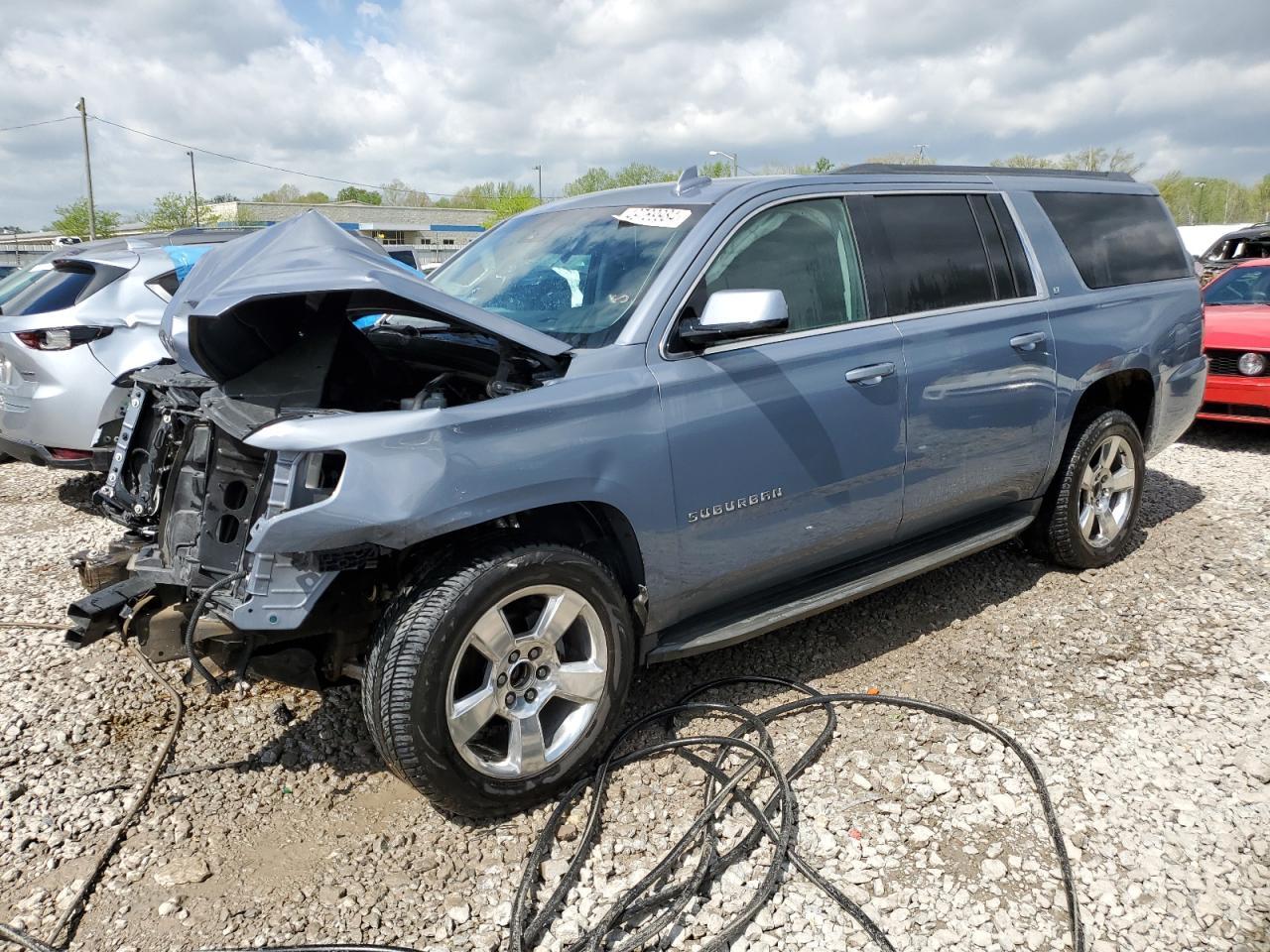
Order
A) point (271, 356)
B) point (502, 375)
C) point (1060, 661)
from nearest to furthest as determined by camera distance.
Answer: point (502, 375) → point (271, 356) → point (1060, 661)

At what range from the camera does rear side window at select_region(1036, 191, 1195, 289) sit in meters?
4.55

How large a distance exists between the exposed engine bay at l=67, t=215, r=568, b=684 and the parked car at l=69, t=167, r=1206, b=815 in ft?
0.04

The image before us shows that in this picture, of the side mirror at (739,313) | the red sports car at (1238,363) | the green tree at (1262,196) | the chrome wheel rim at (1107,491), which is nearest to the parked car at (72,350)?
the side mirror at (739,313)

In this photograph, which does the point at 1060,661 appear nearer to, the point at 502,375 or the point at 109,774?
the point at 502,375

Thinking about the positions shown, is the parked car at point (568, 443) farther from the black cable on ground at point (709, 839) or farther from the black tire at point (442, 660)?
the black cable on ground at point (709, 839)

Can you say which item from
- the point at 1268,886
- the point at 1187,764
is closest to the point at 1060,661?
the point at 1187,764

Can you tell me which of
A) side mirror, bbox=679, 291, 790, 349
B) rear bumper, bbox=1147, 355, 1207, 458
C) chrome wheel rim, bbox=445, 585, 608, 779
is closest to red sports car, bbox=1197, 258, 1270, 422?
rear bumper, bbox=1147, 355, 1207, 458

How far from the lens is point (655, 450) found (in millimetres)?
2998

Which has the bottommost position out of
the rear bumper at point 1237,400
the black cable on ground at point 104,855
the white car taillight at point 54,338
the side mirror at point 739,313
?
the black cable on ground at point 104,855

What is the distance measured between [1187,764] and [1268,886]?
2.03 ft

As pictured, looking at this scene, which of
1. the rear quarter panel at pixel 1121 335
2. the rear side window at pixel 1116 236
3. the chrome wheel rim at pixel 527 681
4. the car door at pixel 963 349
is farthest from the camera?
the rear side window at pixel 1116 236

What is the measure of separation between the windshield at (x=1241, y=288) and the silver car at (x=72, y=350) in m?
9.01

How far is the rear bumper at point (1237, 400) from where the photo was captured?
7.57m

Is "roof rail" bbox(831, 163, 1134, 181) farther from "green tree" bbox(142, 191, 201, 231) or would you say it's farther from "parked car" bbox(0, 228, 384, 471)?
"green tree" bbox(142, 191, 201, 231)
